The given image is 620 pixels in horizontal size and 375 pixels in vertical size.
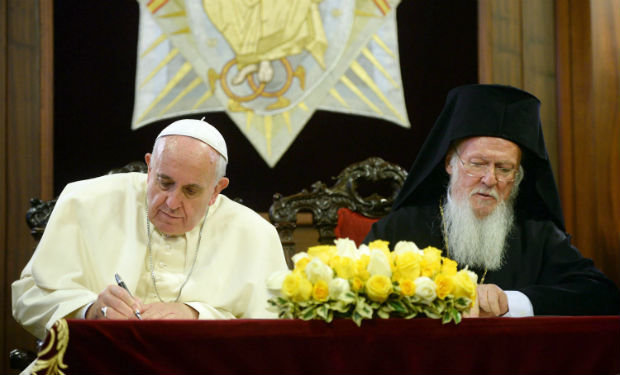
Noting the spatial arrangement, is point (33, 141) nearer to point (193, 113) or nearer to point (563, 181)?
point (193, 113)

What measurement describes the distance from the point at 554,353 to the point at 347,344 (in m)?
0.60

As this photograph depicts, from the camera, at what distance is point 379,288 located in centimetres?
195

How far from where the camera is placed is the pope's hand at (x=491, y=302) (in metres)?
2.83

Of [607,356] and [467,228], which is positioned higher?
[467,228]

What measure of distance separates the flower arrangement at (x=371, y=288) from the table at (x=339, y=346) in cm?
4

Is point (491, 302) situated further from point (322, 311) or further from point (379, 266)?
point (322, 311)

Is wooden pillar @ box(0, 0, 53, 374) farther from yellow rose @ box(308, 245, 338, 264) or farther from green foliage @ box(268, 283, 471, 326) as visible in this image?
green foliage @ box(268, 283, 471, 326)

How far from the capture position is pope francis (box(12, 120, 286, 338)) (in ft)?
8.98

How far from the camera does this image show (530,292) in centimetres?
319

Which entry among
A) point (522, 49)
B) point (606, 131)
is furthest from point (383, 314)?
point (522, 49)

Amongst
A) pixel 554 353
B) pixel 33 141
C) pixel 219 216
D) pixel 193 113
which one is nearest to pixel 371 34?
pixel 193 113

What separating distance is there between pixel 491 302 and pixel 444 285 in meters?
0.92

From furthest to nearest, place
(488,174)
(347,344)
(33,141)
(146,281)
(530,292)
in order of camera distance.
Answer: (33,141) < (488,174) < (530,292) < (146,281) < (347,344)

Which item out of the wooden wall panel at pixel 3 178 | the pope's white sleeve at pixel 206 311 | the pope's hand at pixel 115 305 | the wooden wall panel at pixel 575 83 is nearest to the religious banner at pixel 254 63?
the wooden wall panel at pixel 3 178
